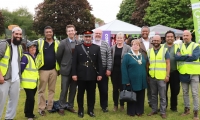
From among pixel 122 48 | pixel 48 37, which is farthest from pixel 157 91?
pixel 48 37

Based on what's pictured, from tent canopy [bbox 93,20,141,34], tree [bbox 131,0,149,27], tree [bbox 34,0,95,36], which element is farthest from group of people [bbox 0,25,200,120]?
tree [bbox 131,0,149,27]

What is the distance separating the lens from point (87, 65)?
5.55 meters

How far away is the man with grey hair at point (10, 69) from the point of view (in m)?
4.79

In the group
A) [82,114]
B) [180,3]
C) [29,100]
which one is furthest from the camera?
[180,3]

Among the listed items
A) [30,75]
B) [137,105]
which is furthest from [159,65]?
[30,75]

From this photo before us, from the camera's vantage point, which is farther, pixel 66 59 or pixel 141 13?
pixel 141 13

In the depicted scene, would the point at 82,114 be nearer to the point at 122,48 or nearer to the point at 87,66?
the point at 87,66

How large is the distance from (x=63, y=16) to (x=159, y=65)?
33598mm

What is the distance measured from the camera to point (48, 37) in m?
5.86

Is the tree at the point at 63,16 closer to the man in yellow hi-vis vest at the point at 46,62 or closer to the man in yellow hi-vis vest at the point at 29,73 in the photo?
the man in yellow hi-vis vest at the point at 46,62

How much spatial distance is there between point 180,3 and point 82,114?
3029 cm

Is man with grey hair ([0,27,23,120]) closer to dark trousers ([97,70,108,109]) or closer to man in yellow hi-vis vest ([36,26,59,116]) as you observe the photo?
man in yellow hi-vis vest ([36,26,59,116])

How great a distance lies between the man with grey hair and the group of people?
0.07ft

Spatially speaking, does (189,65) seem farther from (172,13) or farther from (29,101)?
(172,13)
